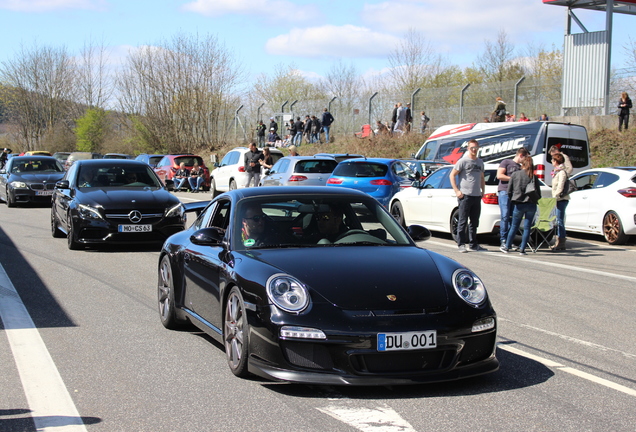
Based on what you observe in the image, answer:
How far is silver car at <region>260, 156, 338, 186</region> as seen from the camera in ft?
70.6

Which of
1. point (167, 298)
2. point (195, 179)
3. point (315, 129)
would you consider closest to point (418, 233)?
point (167, 298)

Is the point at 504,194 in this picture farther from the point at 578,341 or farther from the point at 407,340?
the point at 407,340

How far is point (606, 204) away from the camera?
1517 cm

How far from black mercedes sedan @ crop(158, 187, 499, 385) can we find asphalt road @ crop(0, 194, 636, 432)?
0.21 metres

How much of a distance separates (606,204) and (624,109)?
13778 millimetres

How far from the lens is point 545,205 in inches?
551

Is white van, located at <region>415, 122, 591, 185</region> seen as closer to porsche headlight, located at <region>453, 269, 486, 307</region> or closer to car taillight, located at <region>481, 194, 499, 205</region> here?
car taillight, located at <region>481, 194, 499, 205</region>

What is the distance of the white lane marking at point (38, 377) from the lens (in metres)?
4.41

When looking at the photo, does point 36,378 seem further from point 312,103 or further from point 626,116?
point 312,103

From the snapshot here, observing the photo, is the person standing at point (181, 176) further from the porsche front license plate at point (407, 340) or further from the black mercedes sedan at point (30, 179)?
the porsche front license plate at point (407, 340)

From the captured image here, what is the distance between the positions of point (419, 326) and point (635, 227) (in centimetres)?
1121

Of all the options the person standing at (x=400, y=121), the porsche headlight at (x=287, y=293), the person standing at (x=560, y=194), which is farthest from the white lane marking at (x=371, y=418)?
the person standing at (x=400, y=121)

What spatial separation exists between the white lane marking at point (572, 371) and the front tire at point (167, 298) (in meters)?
2.82

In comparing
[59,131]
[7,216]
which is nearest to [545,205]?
[7,216]
